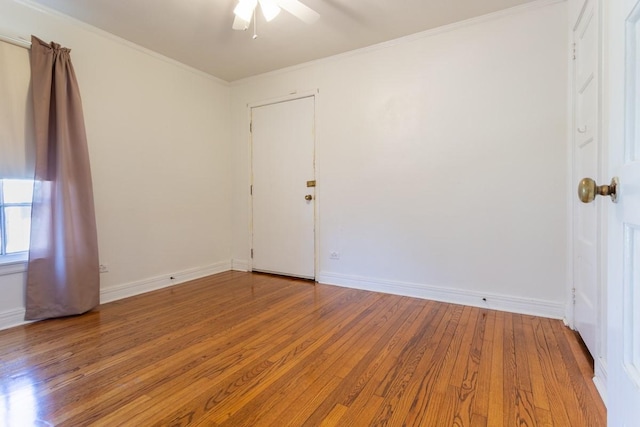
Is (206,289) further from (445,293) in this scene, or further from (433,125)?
(433,125)

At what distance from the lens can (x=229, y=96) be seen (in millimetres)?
4242

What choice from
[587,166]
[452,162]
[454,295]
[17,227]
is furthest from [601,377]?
[17,227]

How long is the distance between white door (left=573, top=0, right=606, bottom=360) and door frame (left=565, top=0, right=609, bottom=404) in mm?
21

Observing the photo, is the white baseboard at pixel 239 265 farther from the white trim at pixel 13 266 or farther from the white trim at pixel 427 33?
the white trim at pixel 427 33

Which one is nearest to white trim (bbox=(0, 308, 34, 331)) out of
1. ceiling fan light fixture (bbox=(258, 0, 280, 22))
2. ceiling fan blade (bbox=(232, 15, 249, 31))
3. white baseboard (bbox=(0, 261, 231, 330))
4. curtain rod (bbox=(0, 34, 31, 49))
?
white baseboard (bbox=(0, 261, 231, 330))

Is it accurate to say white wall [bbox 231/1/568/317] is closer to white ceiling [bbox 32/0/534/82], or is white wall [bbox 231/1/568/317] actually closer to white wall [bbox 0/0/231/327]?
white ceiling [bbox 32/0/534/82]

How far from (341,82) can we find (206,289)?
8.65ft

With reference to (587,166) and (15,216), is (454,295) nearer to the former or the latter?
A: (587,166)

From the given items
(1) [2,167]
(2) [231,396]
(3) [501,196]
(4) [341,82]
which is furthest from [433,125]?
(1) [2,167]

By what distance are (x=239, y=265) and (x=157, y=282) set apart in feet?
3.58

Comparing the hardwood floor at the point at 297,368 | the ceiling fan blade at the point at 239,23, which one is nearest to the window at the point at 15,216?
the hardwood floor at the point at 297,368

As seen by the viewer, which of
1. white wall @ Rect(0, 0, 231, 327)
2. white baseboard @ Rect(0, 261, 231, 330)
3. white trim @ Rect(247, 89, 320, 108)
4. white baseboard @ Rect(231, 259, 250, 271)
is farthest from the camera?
white baseboard @ Rect(231, 259, 250, 271)

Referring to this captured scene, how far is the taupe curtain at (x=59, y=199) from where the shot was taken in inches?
95.4

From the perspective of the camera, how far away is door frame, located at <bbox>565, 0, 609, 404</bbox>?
1.47 meters
